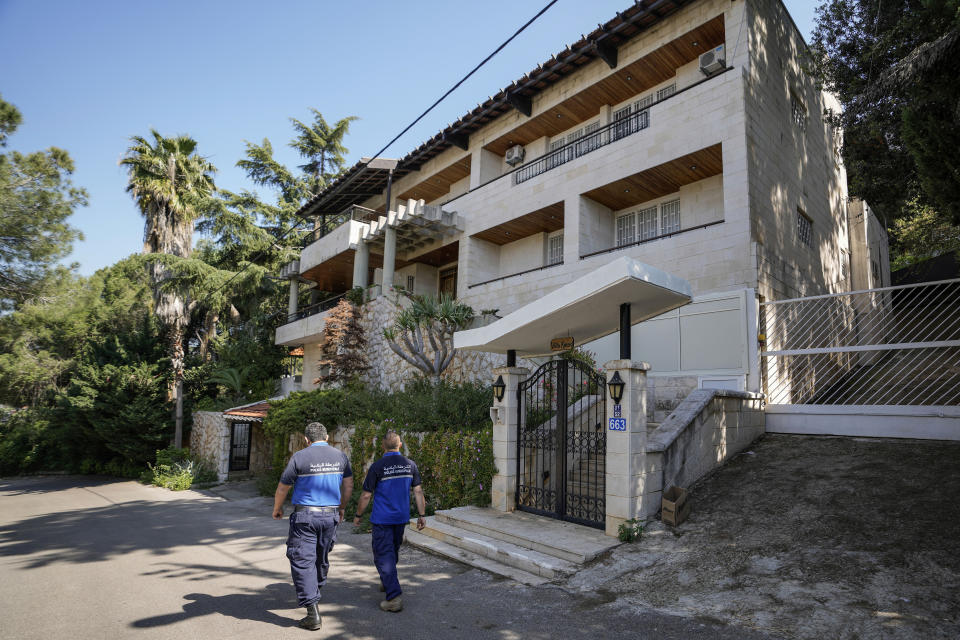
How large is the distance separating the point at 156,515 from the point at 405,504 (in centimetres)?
908

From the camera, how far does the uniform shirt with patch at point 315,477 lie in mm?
4797

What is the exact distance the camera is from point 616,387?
22.0ft

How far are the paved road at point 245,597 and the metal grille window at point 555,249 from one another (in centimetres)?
1174

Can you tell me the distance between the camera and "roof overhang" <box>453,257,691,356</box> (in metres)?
6.23

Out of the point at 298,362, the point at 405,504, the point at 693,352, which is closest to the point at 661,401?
the point at 693,352

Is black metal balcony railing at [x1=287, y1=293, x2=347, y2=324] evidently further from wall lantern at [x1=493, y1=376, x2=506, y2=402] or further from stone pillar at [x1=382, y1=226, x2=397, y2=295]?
wall lantern at [x1=493, y1=376, x2=506, y2=402]

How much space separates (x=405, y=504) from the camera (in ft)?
17.4

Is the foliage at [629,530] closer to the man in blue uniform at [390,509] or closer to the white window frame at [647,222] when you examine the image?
the man in blue uniform at [390,509]

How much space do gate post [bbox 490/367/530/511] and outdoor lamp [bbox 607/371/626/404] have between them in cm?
181

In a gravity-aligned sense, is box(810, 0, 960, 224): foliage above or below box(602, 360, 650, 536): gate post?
above

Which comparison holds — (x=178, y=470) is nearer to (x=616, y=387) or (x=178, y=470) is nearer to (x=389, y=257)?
(x=389, y=257)

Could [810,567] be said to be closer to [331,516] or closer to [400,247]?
[331,516]

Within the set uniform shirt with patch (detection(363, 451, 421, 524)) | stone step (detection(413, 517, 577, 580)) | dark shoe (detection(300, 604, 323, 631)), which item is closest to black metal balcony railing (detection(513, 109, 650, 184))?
stone step (detection(413, 517, 577, 580))

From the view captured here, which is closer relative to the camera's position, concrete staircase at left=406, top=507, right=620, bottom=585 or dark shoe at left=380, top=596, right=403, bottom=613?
dark shoe at left=380, top=596, right=403, bottom=613
